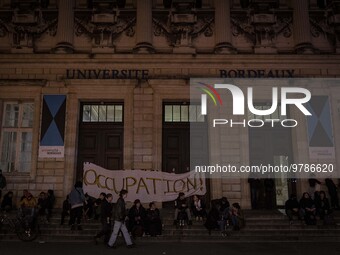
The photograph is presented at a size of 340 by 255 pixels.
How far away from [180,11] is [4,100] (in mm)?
9994

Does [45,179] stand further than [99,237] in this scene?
Yes

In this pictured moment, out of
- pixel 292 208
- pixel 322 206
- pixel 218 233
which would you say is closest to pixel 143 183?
pixel 218 233

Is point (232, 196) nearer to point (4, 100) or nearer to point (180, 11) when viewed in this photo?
point (180, 11)

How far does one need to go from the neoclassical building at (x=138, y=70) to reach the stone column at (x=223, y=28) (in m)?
0.05

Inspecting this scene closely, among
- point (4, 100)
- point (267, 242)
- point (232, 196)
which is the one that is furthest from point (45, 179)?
point (267, 242)

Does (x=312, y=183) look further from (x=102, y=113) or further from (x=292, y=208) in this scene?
(x=102, y=113)

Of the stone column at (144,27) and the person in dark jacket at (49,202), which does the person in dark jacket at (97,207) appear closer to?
the person in dark jacket at (49,202)

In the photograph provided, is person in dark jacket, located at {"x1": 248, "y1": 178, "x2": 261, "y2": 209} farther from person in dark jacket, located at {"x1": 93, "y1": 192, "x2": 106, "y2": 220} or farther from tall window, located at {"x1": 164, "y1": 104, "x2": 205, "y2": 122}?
person in dark jacket, located at {"x1": 93, "y1": 192, "x2": 106, "y2": 220}

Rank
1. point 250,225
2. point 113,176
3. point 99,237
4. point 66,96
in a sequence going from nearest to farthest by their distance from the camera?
point 99,237 < point 250,225 < point 113,176 < point 66,96

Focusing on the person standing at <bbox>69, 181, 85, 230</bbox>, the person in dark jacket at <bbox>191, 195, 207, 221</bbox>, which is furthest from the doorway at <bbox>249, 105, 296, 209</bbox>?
the person standing at <bbox>69, 181, 85, 230</bbox>

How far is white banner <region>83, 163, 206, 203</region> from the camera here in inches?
716

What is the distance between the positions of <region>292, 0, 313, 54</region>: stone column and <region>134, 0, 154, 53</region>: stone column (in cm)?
748

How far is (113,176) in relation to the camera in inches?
733

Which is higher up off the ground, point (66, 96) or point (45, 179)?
point (66, 96)
